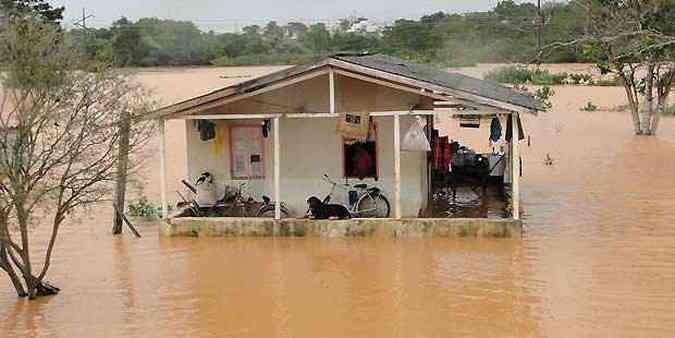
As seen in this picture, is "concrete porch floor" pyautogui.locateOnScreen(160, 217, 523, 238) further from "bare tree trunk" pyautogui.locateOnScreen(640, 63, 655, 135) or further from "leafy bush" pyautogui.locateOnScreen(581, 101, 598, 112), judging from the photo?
"leafy bush" pyautogui.locateOnScreen(581, 101, 598, 112)

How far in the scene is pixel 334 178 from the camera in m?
17.6

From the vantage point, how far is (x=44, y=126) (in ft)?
41.1

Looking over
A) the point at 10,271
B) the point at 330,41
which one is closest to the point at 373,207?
the point at 10,271

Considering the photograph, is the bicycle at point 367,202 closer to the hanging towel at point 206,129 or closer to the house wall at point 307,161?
the house wall at point 307,161

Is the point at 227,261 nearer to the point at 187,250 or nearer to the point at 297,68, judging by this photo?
the point at 187,250

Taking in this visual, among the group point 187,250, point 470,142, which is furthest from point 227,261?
point 470,142

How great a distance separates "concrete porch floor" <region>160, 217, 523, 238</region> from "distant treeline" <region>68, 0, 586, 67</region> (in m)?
39.5

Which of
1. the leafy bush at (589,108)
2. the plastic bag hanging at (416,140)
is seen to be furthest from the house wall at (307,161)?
the leafy bush at (589,108)

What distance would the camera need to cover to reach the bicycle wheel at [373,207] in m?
17.2

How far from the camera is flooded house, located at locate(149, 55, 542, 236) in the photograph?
640 inches

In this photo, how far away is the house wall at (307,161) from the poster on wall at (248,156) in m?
0.10

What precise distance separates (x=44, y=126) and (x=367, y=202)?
260 inches

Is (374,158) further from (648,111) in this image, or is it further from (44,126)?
(648,111)

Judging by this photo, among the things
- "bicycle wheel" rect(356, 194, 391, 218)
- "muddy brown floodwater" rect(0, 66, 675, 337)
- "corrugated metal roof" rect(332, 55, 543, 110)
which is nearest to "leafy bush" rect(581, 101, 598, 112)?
"corrugated metal roof" rect(332, 55, 543, 110)
